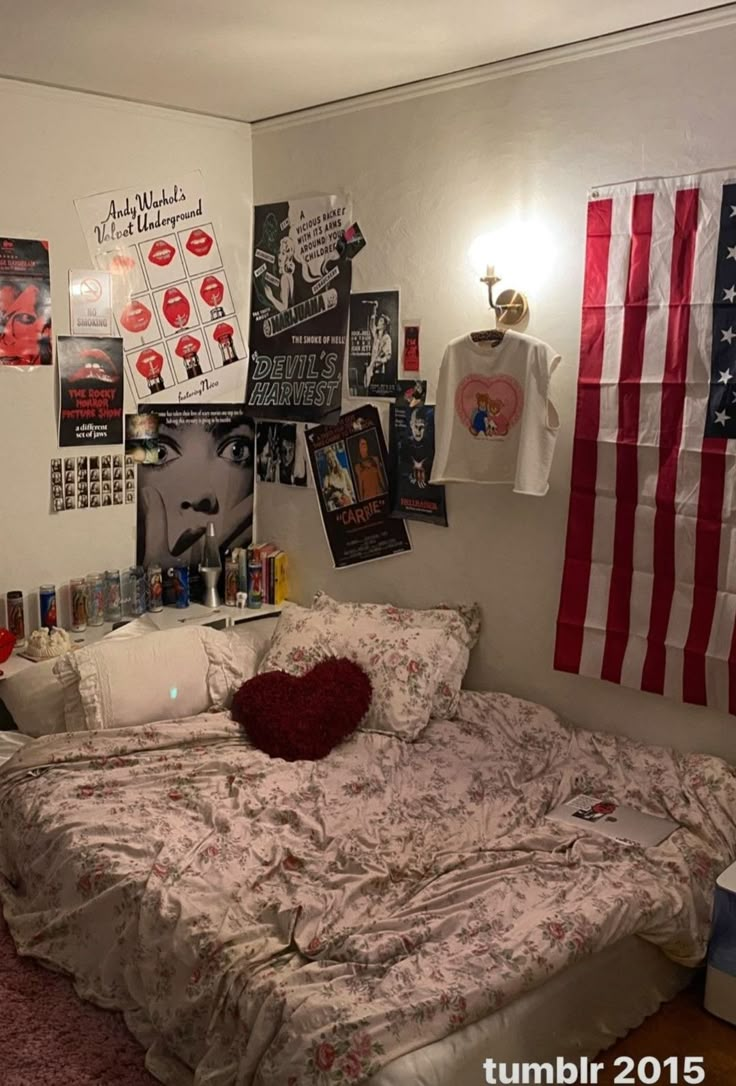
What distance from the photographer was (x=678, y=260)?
112 inches

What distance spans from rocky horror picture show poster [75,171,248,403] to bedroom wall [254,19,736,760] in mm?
361

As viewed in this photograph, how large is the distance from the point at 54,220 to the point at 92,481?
90 cm

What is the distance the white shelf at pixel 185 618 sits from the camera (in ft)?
11.7

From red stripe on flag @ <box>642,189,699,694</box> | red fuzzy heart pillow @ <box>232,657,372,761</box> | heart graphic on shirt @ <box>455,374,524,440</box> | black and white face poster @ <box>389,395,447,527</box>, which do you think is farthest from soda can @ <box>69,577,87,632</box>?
red stripe on flag @ <box>642,189,699,694</box>

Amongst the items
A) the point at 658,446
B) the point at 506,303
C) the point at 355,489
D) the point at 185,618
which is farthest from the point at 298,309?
the point at 658,446

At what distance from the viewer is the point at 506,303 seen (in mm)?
3264

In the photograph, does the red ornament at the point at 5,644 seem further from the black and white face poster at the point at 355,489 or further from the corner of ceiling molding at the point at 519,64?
the corner of ceiling molding at the point at 519,64

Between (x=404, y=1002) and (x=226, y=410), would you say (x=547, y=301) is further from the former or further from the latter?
(x=404, y=1002)

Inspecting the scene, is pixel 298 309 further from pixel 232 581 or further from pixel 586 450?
pixel 586 450

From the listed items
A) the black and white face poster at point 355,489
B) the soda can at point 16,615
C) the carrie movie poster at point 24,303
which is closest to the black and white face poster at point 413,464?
the black and white face poster at point 355,489

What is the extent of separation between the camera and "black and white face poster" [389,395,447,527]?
3572 millimetres

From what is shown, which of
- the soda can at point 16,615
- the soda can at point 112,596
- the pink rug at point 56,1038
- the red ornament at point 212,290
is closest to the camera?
the pink rug at point 56,1038

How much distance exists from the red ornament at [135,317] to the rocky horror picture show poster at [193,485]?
29 centimetres

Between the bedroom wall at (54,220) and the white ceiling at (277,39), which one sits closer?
the white ceiling at (277,39)
